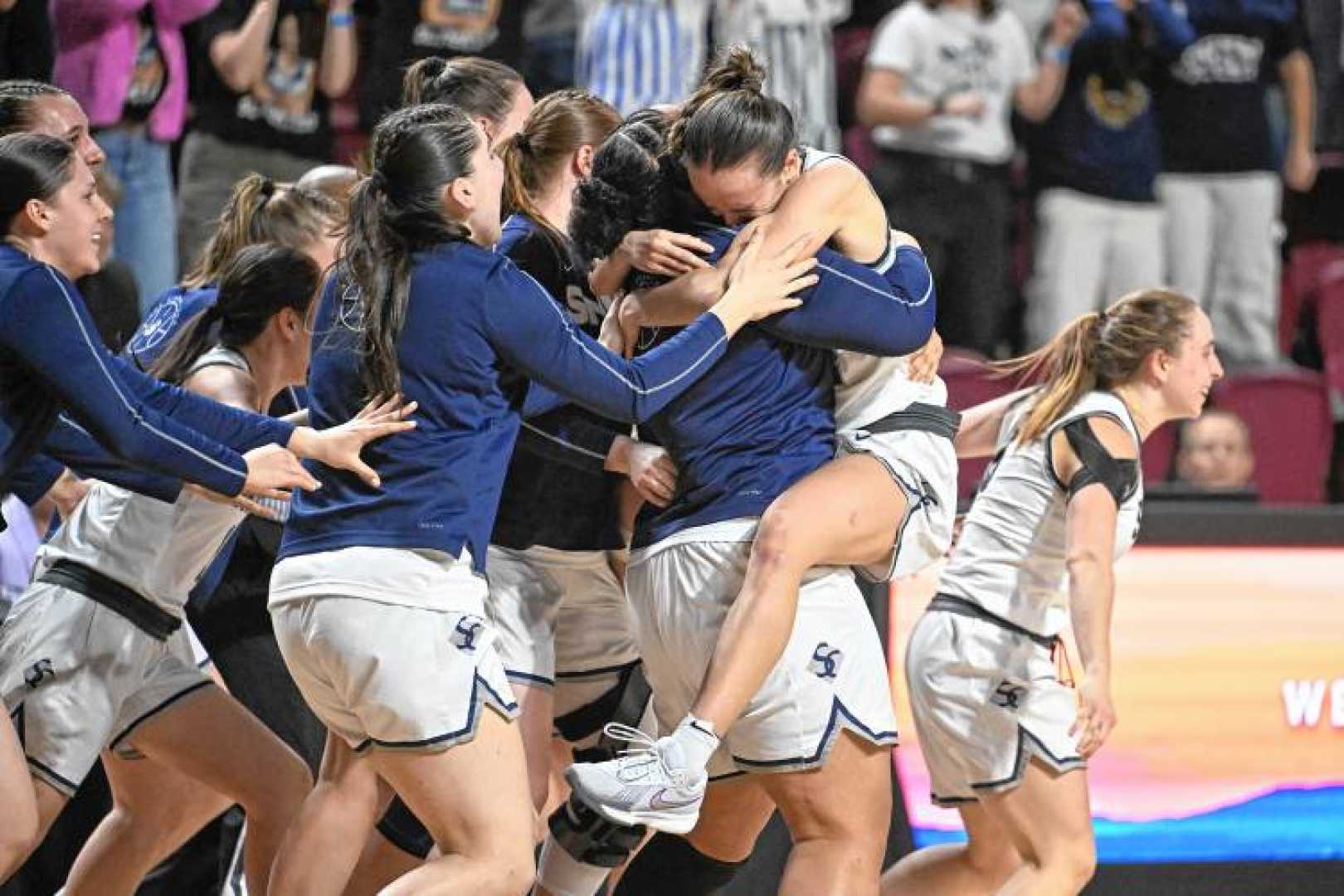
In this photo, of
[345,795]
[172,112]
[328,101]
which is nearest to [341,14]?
[328,101]

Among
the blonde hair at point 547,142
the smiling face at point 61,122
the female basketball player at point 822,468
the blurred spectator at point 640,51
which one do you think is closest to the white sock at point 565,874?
the female basketball player at point 822,468

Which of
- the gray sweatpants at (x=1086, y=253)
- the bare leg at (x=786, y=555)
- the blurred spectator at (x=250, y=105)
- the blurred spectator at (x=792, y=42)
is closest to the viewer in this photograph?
the bare leg at (x=786, y=555)

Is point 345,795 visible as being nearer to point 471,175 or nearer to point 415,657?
point 415,657

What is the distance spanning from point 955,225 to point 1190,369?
122 inches

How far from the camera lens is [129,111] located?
6738mm

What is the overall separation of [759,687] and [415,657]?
63 cm

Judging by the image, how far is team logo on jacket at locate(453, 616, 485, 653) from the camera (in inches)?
148

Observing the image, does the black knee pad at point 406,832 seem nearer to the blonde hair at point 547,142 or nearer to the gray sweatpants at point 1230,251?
the blonde hair at point 547,142

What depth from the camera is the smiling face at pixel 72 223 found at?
4055 mm

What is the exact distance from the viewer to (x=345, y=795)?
4016 millimetres

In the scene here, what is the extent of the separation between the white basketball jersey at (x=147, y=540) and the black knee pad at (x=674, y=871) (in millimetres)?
1123

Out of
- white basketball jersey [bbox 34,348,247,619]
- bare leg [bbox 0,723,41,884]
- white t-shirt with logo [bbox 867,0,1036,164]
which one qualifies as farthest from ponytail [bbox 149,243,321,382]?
white t-shirt with logo [bbox 867,0,1036,164]

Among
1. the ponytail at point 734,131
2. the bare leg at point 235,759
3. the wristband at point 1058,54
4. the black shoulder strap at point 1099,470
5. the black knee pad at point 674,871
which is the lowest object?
the black knee pad at point 674,871

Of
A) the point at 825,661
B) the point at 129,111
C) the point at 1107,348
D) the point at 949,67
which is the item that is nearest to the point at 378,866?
the point at 825,661
